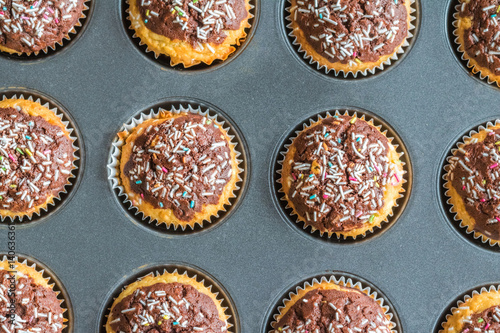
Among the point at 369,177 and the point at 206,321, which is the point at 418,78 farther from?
the point at 206,321

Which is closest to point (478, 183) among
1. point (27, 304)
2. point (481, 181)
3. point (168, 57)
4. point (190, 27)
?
point (481, 181)

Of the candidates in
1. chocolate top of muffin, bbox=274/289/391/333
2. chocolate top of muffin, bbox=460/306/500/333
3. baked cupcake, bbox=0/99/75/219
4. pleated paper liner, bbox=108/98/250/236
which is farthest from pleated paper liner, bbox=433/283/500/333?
baked cupcake, bbox=0/99/75/219

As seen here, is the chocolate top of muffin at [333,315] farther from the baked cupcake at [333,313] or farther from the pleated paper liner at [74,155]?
the pleated paper liner at [74,155]

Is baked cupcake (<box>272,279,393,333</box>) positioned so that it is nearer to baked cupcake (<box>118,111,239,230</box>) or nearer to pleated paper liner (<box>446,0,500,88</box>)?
baked cupcake (<box>118,111,239,230</box>)

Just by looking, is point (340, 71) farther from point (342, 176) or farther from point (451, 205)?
point (451, 205)

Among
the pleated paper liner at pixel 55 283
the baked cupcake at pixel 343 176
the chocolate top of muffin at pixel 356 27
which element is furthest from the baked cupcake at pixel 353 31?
the pleated paper liner at pixel 55 283
